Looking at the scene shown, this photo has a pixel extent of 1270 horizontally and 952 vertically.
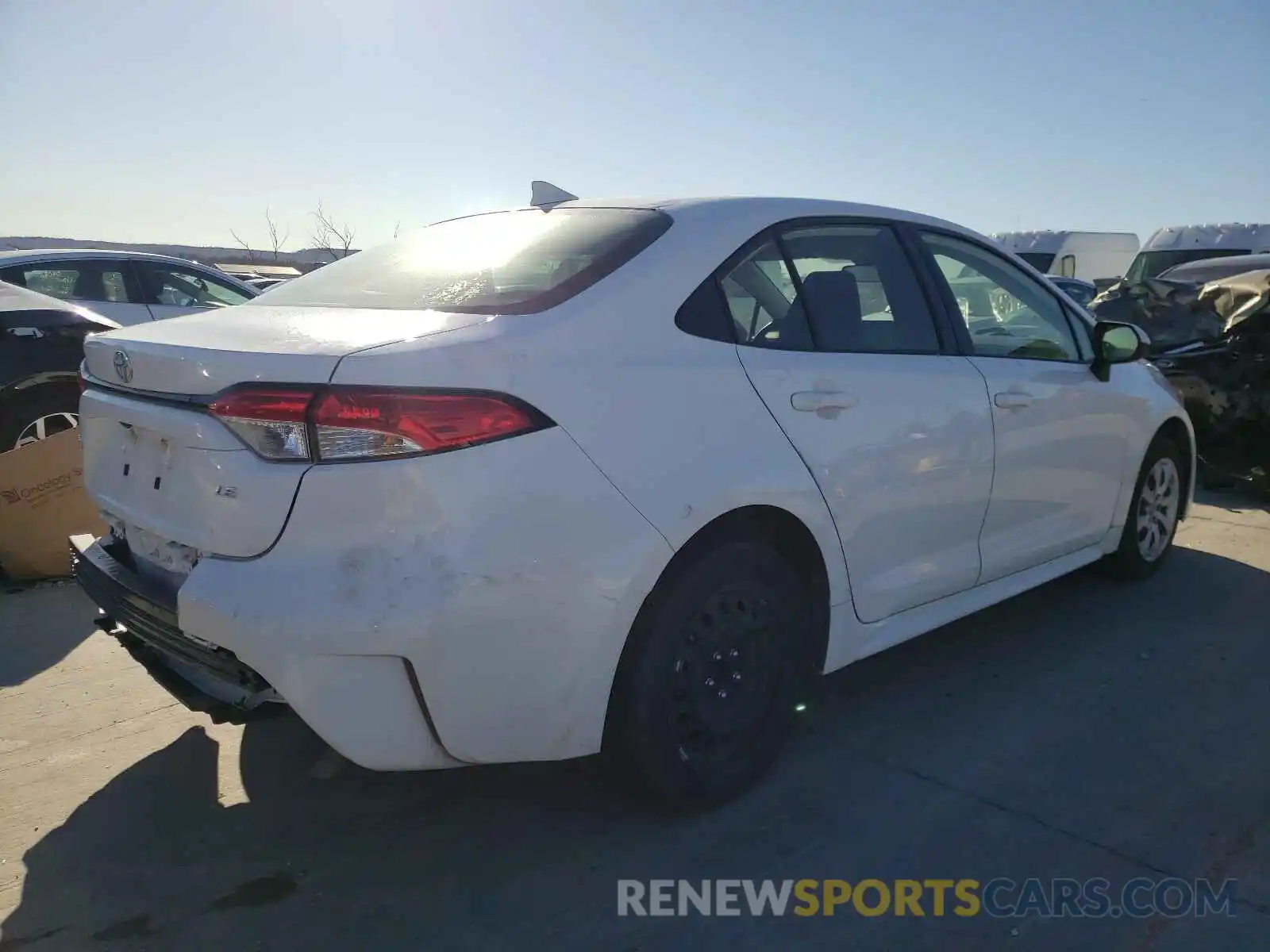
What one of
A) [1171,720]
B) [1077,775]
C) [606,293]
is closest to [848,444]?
[606,293]

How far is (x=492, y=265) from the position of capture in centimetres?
293

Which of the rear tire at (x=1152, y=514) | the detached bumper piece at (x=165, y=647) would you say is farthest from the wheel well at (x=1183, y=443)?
the detached bumper piece at (x=165, y=647)

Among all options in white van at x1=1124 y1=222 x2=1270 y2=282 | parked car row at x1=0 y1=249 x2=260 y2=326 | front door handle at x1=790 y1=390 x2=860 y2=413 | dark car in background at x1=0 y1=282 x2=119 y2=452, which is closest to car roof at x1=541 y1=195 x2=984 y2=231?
front door handle at x1=790 y1=390 x2=860 y2=413

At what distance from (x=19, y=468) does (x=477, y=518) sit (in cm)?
369

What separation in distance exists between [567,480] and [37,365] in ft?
14.1

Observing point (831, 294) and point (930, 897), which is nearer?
point (930, 897)

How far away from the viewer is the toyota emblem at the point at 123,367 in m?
2.68

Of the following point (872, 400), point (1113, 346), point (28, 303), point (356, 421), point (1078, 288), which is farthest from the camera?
point (1078, 288)

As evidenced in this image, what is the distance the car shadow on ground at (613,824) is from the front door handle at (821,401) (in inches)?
44.8

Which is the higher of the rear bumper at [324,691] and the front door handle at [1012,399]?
the front door handle at [1012,399]

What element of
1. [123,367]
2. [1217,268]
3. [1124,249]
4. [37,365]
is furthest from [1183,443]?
[1124,249]

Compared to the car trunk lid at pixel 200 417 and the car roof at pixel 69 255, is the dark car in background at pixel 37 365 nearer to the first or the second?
the car roof at pixel 69 255

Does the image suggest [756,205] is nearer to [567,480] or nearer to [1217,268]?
[567,480]

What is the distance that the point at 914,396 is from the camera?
3357 millimetres
